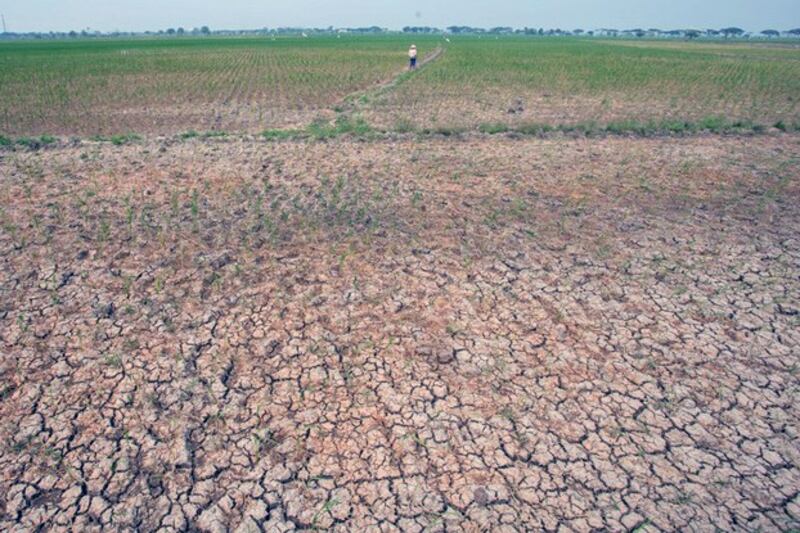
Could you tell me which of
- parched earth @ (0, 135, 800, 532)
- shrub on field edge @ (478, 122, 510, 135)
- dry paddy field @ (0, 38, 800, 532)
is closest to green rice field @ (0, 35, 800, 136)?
shrub on field edge @ (478, 122, 510, 135)

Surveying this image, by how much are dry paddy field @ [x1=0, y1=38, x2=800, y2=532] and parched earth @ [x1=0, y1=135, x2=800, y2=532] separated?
0.03 meters

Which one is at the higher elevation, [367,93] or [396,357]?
[367,93]

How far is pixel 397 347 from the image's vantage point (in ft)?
16.3

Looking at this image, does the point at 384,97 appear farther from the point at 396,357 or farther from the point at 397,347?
the point at 396,357

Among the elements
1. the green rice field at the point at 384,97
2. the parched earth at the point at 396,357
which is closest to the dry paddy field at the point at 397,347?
the parched earth at the point at 396,357

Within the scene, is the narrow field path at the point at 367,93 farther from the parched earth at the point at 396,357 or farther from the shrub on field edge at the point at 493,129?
the parched earth at the point at 396,357

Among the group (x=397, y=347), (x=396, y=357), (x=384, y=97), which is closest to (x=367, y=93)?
(x=384, y=97)

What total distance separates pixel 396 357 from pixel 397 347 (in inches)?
6.2

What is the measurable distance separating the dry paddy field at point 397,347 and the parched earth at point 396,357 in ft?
0.08

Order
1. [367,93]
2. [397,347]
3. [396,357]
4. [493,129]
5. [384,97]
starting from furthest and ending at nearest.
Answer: [367,93] < [384,97] < [493,129] < [397,347] < [396,357]

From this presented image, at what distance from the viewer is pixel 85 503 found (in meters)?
3.40

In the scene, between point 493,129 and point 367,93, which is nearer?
point 493,129

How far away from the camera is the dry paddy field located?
3.49 meters

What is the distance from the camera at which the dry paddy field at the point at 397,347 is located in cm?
349
